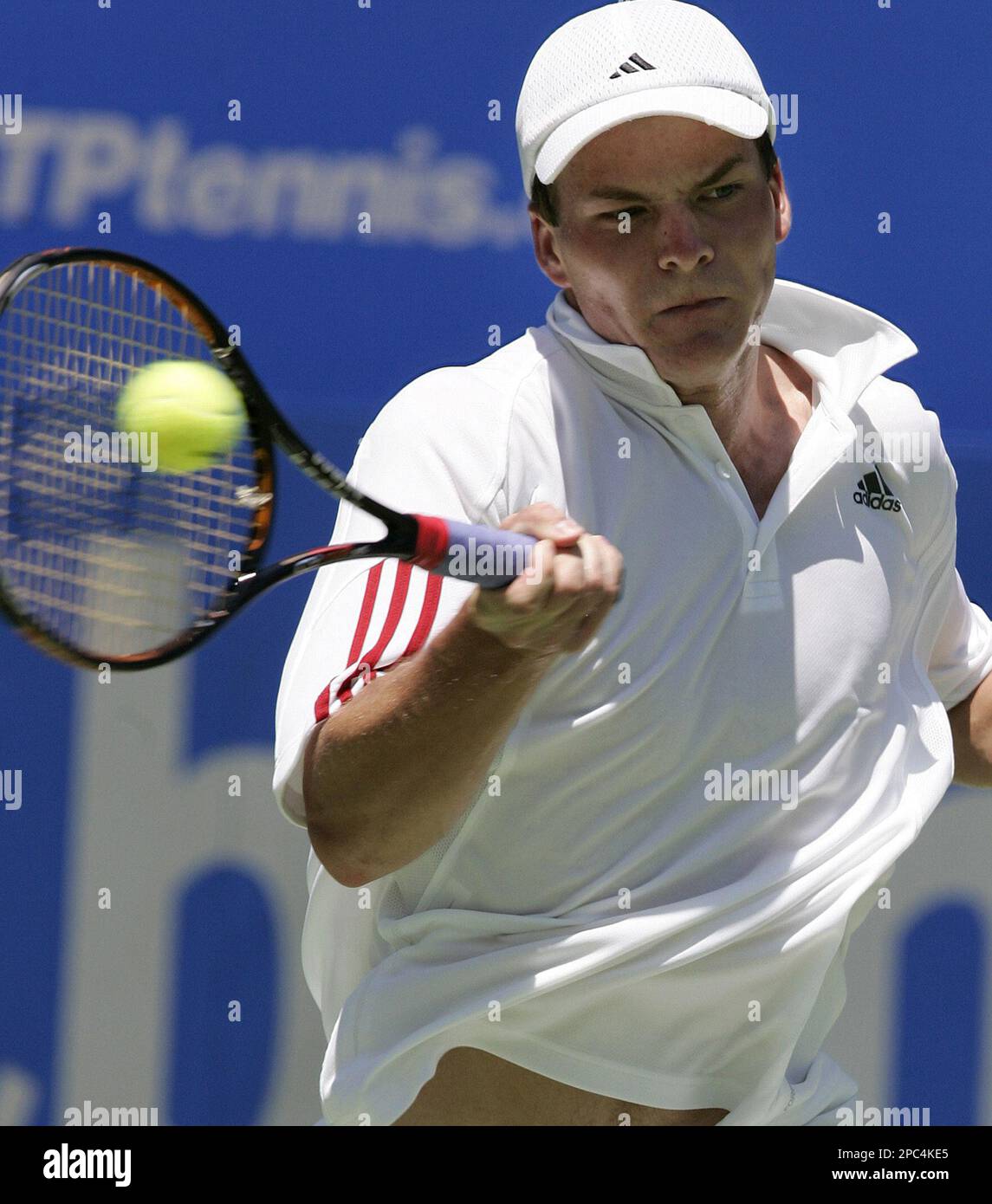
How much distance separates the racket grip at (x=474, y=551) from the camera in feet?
4.80

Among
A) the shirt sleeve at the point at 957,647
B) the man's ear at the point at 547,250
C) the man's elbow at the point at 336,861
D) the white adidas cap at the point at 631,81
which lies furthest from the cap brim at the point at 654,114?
the man's elbow at the point at 336,861

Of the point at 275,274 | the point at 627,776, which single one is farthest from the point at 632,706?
the point at 275,274

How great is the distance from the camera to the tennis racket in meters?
1.50

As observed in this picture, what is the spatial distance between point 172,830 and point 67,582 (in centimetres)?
112

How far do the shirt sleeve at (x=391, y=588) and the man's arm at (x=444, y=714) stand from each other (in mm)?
34

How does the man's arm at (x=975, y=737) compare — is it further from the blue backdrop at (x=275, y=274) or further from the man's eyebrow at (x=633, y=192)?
the man's eyebrow at (x=633, y=192)

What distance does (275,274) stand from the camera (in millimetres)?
2602

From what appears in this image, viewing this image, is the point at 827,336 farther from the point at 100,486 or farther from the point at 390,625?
the point at 100,486

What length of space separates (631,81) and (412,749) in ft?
2.38

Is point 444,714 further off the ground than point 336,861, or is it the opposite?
point 444,714

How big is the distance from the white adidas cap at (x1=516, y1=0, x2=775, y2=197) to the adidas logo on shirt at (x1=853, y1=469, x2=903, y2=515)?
1.28 feet

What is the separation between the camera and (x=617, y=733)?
170 centimetres
